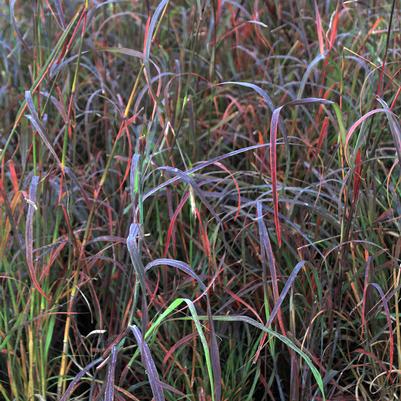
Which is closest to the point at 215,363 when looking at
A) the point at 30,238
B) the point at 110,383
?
the point at 110,383

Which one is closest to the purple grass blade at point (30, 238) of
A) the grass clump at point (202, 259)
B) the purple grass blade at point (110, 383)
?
the grass clump at point (202, 259)

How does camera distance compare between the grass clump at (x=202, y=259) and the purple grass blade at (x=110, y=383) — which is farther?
the grass clump at (x=202, y=259)

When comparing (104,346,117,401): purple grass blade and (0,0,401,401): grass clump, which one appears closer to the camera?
(104,346,117,401): purple grass blade

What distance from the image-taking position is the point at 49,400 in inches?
49.3

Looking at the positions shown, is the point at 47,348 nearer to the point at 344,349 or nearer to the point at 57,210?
the point at 57,210

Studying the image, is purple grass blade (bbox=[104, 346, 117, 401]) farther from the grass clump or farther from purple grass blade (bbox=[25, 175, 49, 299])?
purple grass blade (bbox=[25, 175, 49, 299])

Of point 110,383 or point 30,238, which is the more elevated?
point 30,238

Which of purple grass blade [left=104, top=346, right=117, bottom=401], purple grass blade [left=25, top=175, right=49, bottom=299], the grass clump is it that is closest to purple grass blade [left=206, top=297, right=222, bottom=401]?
the grass clump

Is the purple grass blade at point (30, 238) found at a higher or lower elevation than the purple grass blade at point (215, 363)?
higher

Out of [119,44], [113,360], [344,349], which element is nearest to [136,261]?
[113,360]

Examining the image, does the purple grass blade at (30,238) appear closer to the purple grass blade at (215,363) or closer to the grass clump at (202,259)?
the grass clump at (202,259)

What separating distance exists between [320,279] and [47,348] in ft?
1.43

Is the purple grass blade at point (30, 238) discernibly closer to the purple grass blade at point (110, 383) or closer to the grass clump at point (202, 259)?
the grass clump at point (202, 259)

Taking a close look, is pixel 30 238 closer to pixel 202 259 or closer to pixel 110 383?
pixel 110 383
